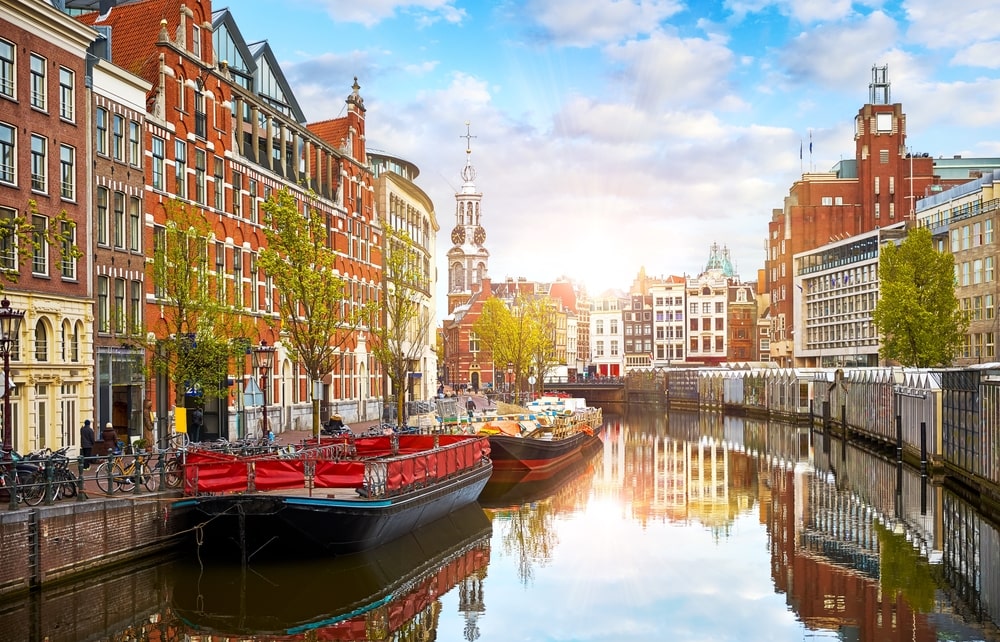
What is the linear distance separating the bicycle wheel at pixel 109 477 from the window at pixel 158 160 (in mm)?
18790

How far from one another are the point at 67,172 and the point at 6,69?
4124 millimetres

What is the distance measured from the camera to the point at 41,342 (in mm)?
34688

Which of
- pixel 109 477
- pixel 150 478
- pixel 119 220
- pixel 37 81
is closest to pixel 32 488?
pixel 109 477

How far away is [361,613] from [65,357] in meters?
18.3

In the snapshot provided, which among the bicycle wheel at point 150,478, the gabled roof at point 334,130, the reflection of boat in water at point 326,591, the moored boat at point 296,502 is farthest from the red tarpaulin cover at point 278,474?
the gabled roof at point 334,130

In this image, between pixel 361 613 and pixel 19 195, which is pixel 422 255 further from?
pixel 361 613

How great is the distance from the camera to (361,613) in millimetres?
22156

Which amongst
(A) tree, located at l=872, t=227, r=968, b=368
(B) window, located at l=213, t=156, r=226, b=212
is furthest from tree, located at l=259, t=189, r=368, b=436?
(A) tree, located at l=872, t=227, r=968, b=368

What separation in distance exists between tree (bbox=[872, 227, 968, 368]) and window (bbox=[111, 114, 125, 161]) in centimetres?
4430

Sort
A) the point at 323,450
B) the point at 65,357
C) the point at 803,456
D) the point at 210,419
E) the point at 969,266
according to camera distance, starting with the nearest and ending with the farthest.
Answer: the point at 323,450, the point at 65,357, the point at 210,419, the point at 803,456, the point at 969,266

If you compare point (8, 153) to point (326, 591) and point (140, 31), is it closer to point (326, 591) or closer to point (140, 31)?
point (140, 31)

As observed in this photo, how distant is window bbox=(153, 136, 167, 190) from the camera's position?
42500 millimetres

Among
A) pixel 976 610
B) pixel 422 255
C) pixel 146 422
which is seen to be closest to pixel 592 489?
pixel 146 422

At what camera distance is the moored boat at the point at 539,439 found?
45406mm
